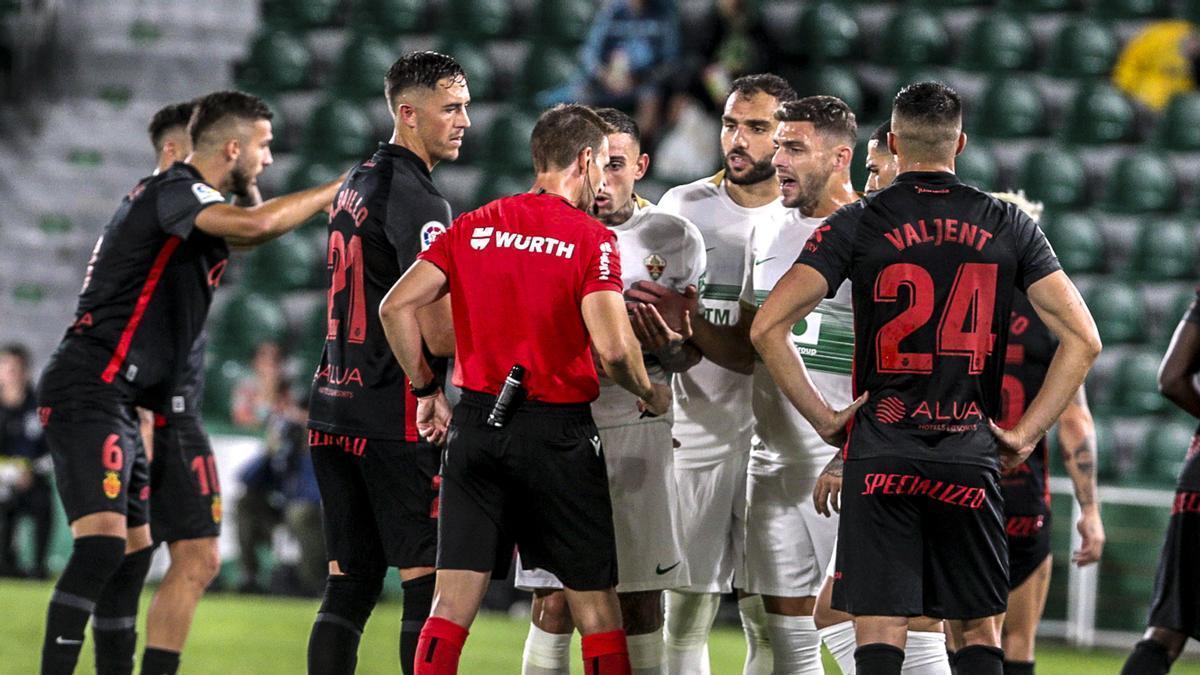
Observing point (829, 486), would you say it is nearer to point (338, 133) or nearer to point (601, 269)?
point (601, 269)

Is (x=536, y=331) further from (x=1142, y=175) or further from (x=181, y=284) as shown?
(x=1142, y=175)

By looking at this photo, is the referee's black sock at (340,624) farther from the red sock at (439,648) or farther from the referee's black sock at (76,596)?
the referee's black sock at (76,596)

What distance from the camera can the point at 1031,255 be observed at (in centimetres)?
506

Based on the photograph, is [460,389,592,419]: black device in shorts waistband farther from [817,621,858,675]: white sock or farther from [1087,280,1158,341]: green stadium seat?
[1087,280,1158,341]: green stadium seat

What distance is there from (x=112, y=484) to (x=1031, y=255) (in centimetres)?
344

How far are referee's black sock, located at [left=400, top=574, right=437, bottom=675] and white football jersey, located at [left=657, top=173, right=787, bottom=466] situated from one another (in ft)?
3.70

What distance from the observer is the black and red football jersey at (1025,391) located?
6.70 m

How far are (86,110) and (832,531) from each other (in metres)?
11.3

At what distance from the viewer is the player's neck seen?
21.2 feet

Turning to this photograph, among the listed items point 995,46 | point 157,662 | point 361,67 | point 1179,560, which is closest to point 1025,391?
point 1179,560

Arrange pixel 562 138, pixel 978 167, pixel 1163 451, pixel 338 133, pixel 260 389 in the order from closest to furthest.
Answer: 1. pixel 562 138
2. pixel 1163 451
3. pixel 260 389
4. pixel 978 167
5. pixel 338 133

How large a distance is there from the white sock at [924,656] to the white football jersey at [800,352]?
105cm

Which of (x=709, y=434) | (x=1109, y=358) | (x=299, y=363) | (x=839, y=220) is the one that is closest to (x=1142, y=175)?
(x=1109, y=358)

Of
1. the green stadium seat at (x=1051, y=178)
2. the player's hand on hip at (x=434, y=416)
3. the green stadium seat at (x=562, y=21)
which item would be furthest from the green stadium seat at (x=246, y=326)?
the player's hand on hip at (x=434, y=416)
